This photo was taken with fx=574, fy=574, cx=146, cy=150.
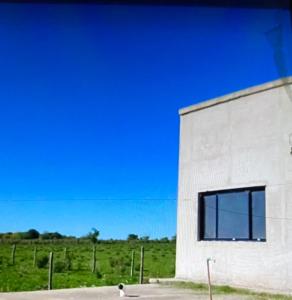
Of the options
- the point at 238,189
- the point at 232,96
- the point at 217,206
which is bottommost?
the point at 217,206

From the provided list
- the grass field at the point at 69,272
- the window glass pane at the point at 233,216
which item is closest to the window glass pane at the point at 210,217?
the window glass pane at the point at 233,216

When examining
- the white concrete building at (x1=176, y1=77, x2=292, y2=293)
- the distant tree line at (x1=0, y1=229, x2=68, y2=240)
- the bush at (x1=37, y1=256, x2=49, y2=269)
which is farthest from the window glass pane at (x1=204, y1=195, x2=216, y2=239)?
the distant tree line at (x1=0, y1=229, x2=68, y2=240)

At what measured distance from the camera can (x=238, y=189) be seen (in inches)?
564

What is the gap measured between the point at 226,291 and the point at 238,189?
8.69ft

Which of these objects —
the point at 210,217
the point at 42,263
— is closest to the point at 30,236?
the point at 42,263

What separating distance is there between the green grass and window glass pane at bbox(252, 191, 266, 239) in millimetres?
1379

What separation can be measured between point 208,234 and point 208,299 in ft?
12.9

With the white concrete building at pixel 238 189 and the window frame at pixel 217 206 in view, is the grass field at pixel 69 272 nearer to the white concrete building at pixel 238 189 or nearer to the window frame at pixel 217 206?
the window frame at pixel 217 206

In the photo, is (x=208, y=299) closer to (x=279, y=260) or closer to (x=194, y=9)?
(x=279, y=260)

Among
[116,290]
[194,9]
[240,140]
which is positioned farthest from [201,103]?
[194,9]

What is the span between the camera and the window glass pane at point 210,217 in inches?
595

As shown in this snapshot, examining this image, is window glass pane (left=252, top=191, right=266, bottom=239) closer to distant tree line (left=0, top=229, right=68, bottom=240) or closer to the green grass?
the green grass

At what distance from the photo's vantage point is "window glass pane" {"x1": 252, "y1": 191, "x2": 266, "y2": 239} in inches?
532

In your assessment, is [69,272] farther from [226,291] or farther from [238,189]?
[226,291]
